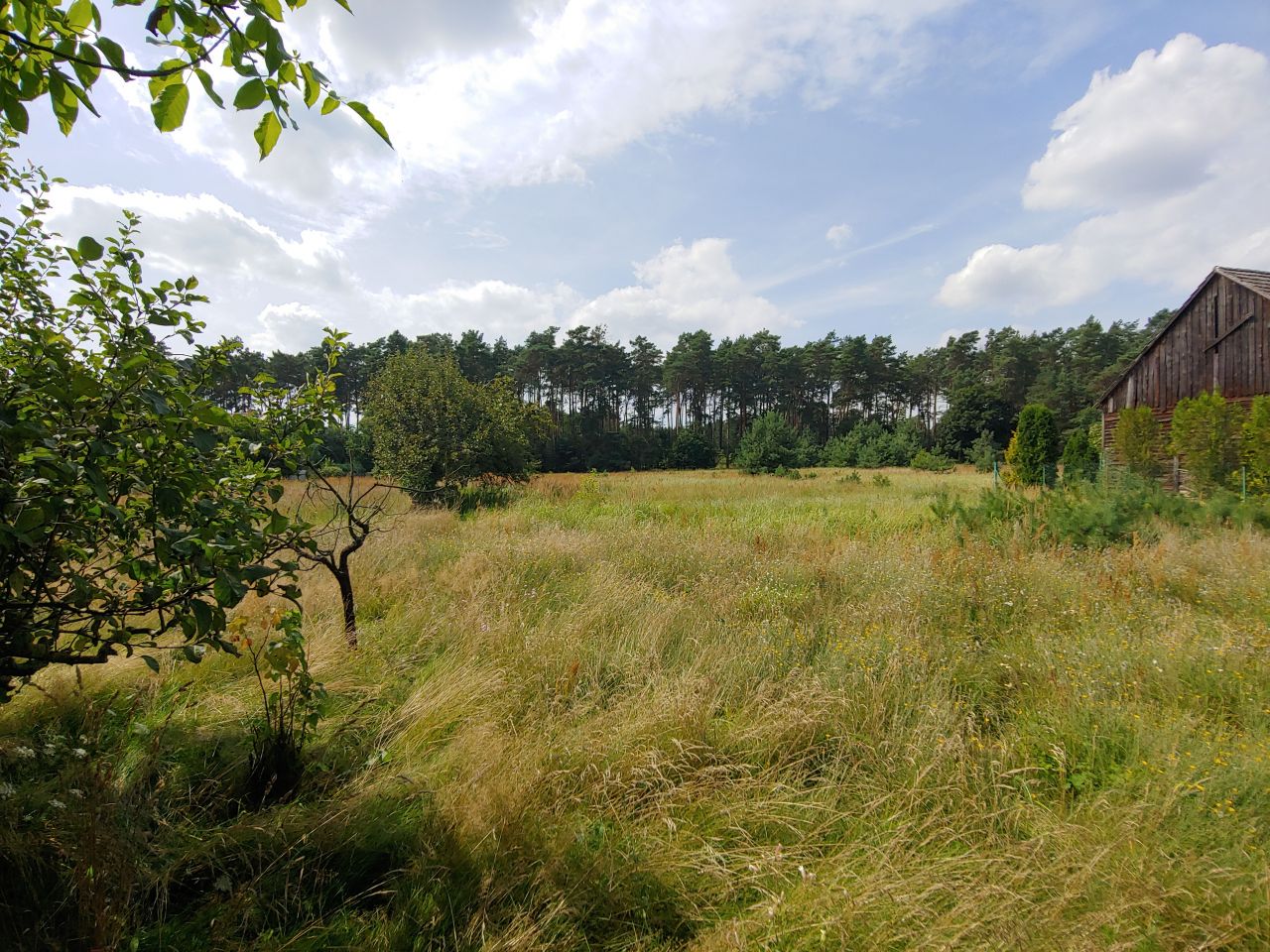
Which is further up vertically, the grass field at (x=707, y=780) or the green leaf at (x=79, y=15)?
the green leaf at (x=79, y=15)

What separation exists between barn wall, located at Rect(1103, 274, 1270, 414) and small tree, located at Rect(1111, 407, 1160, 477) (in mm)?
610

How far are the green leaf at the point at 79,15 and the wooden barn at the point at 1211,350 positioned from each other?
2113 centimetres

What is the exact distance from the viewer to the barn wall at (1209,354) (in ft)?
46.9

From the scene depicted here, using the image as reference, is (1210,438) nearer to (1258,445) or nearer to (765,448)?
(1258,445)

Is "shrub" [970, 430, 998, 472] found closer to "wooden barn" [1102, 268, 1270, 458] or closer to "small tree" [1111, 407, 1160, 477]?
"wooden barn" [1102, 268, 1270, 458]

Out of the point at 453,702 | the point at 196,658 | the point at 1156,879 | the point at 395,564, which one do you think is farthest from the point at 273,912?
the point at 395,564

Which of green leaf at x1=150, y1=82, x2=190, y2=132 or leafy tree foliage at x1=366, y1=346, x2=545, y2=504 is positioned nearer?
green leaf at x1=150, y1=82, x2=190, y2=132

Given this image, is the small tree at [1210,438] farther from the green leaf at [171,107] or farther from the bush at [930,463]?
the bush at [930,463]

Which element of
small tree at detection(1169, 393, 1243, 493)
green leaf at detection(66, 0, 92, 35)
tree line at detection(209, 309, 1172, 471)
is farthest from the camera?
tree line at detection(209, 309, 1172, 471)

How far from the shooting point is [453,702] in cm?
327

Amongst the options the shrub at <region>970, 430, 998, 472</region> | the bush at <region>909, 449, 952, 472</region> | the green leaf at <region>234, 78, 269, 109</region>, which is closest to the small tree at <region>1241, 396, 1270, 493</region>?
the green leaf at <region>234, 78, 269, 109</region>

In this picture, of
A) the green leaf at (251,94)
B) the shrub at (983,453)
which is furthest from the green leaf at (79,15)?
the shrub at (983,453)

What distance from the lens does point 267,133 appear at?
1.22m

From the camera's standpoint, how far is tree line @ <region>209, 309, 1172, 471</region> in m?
46.4
